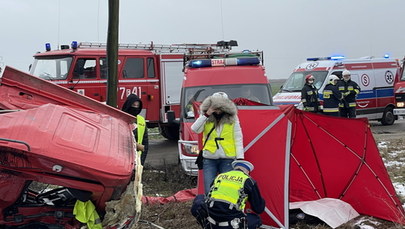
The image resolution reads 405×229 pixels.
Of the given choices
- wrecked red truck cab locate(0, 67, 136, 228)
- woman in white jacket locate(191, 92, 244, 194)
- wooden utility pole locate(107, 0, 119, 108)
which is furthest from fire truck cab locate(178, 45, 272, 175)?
wrecked red truck cab locate(0, 67, 136, 228)

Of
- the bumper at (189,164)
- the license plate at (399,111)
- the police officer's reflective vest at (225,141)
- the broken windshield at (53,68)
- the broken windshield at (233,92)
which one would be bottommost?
the bumper at (189,164)

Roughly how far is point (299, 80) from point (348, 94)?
3.78 meters

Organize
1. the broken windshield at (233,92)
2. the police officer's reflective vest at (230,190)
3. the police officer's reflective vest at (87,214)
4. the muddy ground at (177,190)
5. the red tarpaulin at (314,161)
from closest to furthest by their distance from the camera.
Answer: the police officer's reflective vest at (87,214) → the police officer's reflective vest at (230,190) → the red tarpaulin at (314,161) → the muddy ground at (177,190) → the broken windshield at (233,92)

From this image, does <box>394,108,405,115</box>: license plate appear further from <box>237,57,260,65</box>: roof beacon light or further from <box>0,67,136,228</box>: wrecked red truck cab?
<box>0,67,136,228</box>: wrecked red truck cab

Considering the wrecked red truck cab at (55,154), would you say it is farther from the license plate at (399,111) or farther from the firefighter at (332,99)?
the license plate at (399,111)

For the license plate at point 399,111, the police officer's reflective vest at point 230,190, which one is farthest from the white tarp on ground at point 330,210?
the license plate at point 399,111

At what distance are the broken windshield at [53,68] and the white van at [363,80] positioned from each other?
6.10 metres

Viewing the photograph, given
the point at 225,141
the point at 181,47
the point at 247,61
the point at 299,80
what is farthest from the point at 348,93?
the point at 225,141

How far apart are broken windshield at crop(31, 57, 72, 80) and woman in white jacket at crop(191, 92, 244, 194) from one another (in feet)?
21.9

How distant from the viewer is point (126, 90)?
1156 cm

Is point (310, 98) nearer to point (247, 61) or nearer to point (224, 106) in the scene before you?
point (247, 61)

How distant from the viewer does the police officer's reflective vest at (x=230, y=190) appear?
3.74 metres

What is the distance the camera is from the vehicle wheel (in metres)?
15.5

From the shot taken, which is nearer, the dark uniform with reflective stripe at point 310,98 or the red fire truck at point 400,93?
the dark uniform with reflective stripe at point 310,98
